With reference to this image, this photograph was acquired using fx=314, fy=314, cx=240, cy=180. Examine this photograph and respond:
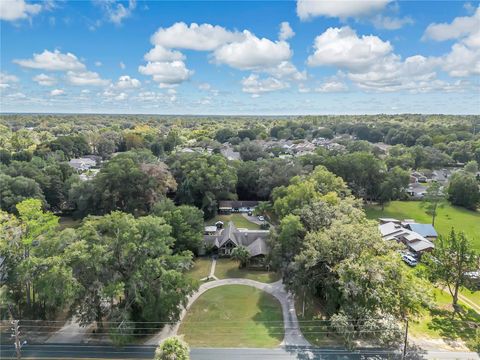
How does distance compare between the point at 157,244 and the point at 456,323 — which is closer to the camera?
the point at 157,244

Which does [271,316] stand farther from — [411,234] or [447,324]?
[411,234]

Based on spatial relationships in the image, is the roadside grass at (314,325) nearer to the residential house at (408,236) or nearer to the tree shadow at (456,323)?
the tree shadow at (456,323)

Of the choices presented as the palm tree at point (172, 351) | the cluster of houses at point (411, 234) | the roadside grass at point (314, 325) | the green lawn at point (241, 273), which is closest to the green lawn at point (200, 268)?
the green lawn at point (241, 273)

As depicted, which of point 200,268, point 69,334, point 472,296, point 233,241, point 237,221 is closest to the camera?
point 69,334


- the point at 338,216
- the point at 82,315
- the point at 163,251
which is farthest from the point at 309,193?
the point at 82,315

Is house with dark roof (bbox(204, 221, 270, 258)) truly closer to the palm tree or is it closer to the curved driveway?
the curved driveway

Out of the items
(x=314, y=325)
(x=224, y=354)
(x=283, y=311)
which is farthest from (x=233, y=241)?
(x=224, y=354)
